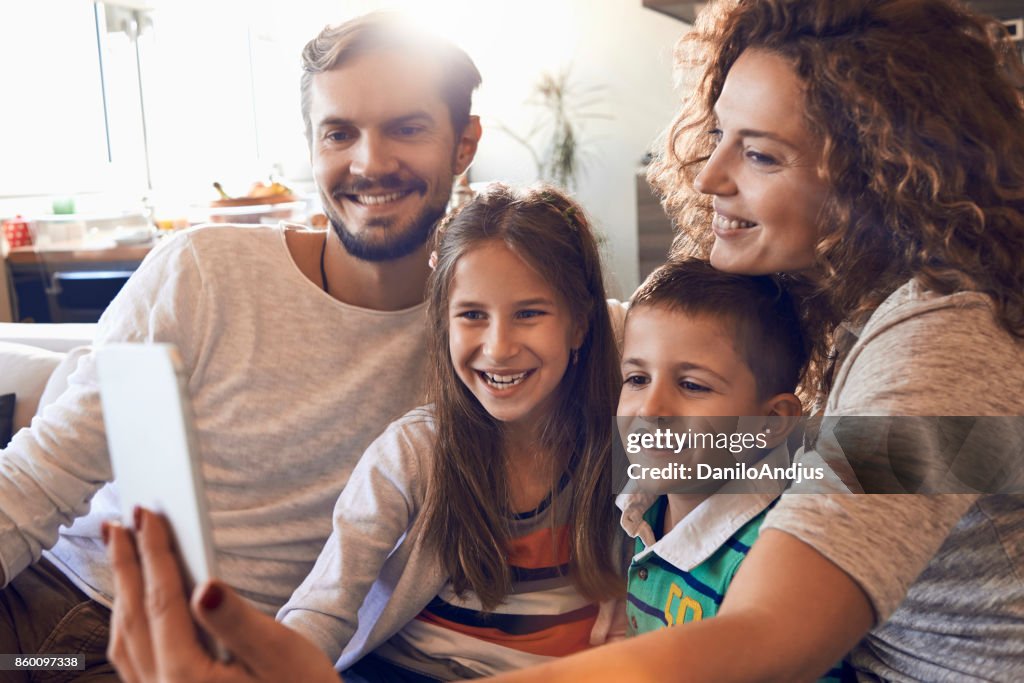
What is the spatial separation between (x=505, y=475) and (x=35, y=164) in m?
3.94

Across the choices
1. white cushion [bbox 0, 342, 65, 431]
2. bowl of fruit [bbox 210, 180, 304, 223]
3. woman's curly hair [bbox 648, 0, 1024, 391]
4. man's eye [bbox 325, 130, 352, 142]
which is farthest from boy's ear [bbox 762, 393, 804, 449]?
bowl of fruit [bbox 210, 180, 304, 223]

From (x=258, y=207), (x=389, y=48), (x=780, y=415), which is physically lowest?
(x=780, y=415)

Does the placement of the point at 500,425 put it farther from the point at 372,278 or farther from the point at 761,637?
the point at 761,637

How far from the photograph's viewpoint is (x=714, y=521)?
110 centimetres

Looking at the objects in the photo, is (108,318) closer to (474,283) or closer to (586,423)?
(474,283)

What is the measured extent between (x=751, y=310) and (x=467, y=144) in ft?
2.15

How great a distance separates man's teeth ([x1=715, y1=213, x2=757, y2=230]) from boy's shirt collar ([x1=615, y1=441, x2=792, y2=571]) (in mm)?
264

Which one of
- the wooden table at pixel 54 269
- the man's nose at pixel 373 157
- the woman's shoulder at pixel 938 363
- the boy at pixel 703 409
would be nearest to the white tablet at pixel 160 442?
the woman's shoulder at pixel 938 363

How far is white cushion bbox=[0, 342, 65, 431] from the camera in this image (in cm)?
183

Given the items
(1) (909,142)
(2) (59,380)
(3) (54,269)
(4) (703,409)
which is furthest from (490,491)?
(3) (54,269)

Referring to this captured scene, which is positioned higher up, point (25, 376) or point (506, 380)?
point (506, 380)

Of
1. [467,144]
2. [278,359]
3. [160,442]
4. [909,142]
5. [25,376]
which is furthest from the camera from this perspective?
[25,376]

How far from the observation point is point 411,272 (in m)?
1.48

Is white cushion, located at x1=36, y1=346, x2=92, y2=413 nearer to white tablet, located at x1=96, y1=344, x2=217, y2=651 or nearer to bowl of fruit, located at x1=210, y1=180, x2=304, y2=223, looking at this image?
white tablet, located at x1=96, y1=344, x2=217, y2=651
